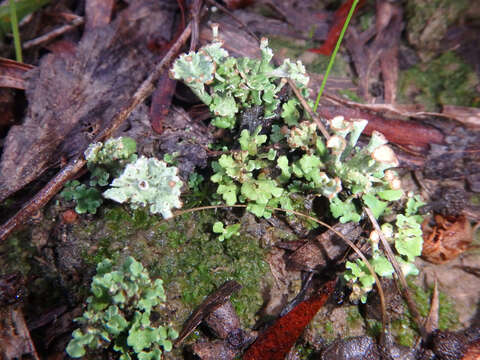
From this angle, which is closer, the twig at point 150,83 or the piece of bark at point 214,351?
the piece of bark at point 214,351

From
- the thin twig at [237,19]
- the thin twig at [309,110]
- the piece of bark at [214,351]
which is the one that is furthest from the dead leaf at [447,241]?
the thin twig at [237,19]

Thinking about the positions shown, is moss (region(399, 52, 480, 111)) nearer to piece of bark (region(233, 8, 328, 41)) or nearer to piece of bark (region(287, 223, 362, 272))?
piece of bark (region(233, 8, 328, 41))

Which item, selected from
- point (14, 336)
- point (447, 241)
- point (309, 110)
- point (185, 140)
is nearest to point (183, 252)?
point (185, 140)

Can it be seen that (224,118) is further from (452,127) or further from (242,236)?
(452,127)

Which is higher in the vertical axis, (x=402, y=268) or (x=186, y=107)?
(x=186, y=107)

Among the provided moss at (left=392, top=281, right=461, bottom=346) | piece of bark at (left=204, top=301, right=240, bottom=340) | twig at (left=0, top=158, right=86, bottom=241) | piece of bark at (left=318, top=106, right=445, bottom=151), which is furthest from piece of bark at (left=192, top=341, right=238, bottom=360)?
piece of bark at (left=318, top=106, right=445, bottom=151)

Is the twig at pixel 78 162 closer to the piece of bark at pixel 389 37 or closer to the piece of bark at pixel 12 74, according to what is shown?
the piece of bark at pixel 12 74

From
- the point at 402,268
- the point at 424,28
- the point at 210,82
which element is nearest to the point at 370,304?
the point at 402,268

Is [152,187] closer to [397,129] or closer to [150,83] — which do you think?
[150,83]
